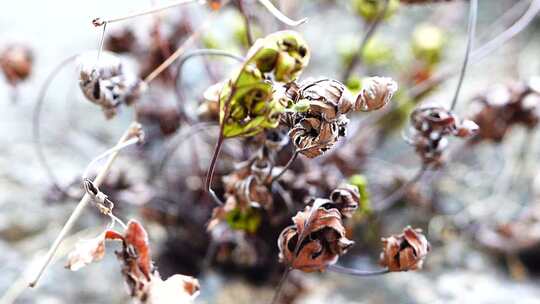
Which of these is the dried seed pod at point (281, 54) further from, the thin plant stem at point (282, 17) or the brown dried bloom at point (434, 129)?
the brown dried bloom at point (434, 129)

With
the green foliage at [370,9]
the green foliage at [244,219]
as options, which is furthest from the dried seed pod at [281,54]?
the green foliage at [370,9]

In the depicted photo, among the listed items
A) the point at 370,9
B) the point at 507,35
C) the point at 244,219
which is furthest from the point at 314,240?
the point at 370,9

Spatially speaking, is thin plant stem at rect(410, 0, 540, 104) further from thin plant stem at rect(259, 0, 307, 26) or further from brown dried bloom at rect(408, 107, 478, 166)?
thin plant stem at rect(259, 0, 307, 26)

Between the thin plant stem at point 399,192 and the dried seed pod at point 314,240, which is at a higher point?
the thin plant stem at point 399,192

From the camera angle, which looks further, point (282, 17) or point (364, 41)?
point (364, 41)

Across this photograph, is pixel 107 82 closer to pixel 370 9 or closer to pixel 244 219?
pixel 244 219

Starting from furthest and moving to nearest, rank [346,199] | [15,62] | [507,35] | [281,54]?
[15,62] < [507,35] < [346,199] < [281,54]
